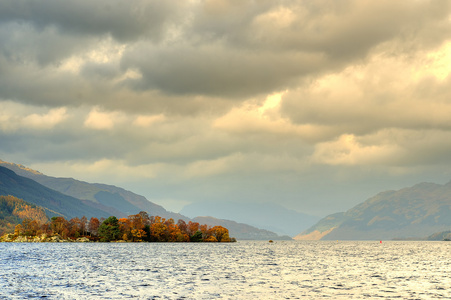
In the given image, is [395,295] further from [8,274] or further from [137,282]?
[8,274]

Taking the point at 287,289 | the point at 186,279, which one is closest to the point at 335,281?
the point at 287,289

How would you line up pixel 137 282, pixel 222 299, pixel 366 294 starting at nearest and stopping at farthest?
pixel 222 299, pixel 366 294, pixel 137 282

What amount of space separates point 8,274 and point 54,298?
4231cm

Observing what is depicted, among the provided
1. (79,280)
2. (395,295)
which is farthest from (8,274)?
(395,295)

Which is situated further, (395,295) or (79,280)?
(79,280)

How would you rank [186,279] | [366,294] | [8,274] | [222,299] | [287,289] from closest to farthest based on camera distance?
[222,299]
[366,294]
[287,289]
[186,279]
[8,274]

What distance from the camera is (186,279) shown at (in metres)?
90.1

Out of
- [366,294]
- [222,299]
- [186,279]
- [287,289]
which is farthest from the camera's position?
[186,279]

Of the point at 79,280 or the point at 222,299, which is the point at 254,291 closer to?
the point at 222,299

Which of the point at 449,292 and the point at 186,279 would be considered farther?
the point at 186,279

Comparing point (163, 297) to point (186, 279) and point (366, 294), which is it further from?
point (366, 294)

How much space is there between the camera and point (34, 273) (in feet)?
336

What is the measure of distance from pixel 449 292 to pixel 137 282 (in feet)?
185

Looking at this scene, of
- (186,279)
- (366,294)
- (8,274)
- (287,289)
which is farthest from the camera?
(8,274)
